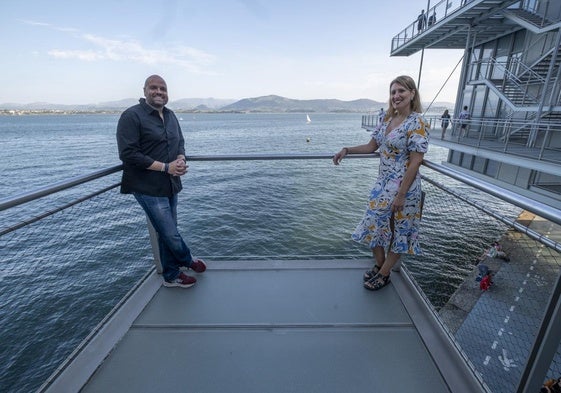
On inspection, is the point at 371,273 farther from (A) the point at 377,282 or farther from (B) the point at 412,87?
(B) the point at 412,87

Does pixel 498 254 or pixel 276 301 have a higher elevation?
pixel 276 301

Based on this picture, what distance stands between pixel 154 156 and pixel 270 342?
1.68 meters

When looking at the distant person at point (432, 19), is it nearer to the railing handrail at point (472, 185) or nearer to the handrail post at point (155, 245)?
the railing handrail at point (472, 185)

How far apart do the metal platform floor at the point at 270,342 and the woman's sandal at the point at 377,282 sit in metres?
0.06

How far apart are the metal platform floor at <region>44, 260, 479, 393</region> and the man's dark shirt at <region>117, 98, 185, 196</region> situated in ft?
3.14

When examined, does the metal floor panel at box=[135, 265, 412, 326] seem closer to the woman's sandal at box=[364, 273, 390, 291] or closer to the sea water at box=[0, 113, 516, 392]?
the woman's sandal at box=[364, 273, 390, 291]

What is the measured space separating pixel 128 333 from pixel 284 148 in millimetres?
39440

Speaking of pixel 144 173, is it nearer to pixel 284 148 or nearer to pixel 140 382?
pixel 140 382

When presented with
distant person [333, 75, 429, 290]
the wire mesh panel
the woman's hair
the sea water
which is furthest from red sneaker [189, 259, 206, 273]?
the wire mesh panel

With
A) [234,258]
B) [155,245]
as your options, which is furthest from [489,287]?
[155,245]

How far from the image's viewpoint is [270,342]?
2.00m

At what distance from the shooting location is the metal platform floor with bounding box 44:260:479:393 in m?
1.71

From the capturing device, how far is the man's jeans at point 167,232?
2.41 m

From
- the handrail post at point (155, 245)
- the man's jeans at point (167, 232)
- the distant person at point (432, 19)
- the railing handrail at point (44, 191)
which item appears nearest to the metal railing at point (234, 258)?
the railing handrail at point (44, 191)
